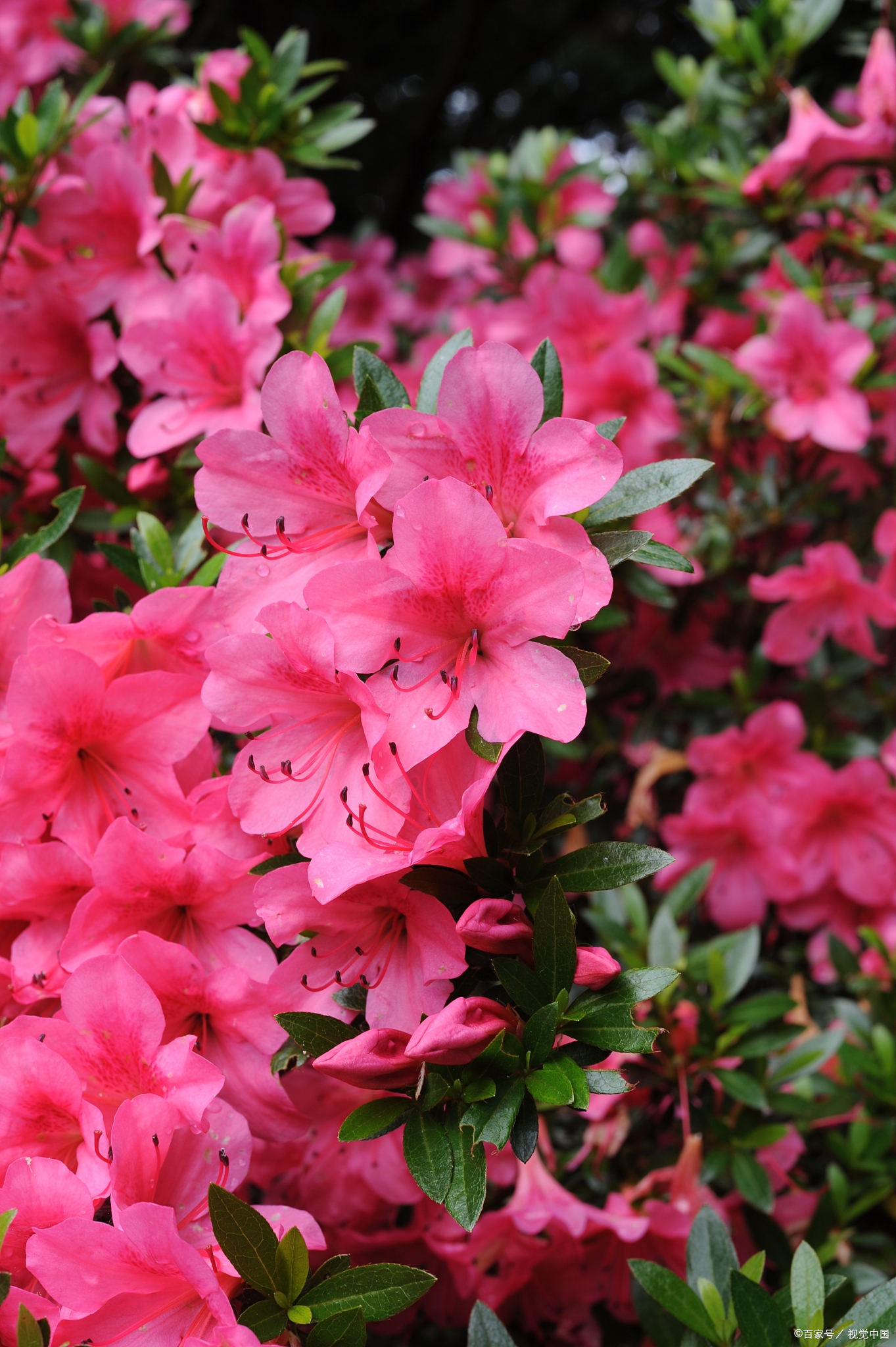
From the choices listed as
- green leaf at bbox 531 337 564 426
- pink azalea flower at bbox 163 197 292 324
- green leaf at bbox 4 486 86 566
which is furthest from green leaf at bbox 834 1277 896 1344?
pink azalea flower at bbox 163 197 292 324

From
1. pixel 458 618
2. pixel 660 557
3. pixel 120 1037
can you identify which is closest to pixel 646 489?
pixel 660 557

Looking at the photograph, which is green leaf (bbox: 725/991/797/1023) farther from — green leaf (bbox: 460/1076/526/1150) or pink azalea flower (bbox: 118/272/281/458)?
pink azalea flower (bbox: 118/272/281/458)

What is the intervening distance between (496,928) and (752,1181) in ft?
2.52

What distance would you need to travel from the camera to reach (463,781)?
3.06 feet

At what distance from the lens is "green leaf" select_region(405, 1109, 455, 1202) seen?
0.87 meters

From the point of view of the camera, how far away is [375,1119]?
930 millimetres

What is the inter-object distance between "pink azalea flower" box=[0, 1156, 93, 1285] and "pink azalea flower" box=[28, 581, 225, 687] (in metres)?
0.46

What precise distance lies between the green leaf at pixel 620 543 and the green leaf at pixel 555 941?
304 mm

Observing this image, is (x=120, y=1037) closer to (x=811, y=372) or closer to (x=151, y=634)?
(x=151, y=634)

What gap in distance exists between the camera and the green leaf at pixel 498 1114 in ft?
2.87

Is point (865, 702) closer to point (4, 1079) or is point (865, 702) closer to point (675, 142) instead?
point (675, 142)

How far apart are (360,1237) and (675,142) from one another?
7.59ft

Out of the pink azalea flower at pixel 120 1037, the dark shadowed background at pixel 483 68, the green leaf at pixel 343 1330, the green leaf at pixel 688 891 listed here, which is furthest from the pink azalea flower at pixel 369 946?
the dark shadowed background at pixel 483 68

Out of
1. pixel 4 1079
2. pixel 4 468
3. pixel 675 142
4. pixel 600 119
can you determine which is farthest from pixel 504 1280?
pixel 600 119
